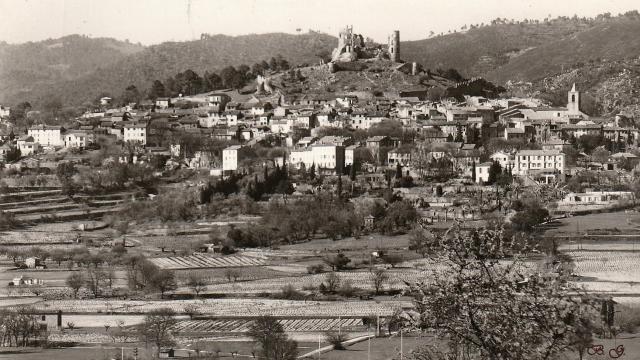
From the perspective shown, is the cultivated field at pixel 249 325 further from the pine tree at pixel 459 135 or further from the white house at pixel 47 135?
the white house at pixel 47 135

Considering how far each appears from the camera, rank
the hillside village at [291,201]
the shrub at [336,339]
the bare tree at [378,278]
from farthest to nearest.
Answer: the bare tree at [378,278] < the hillside village at [291,201] < the shrub at [336,339]

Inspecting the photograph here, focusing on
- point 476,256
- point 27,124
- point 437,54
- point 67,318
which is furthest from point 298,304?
point 437,54

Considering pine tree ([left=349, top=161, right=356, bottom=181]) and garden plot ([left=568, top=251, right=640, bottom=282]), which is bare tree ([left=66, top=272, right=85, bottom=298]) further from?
pine tree ([left=349, top=161, right=356, bottom=181])

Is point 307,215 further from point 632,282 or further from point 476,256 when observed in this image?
point 476,256

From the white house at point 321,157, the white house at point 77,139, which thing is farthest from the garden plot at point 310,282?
the white house at point 77,139

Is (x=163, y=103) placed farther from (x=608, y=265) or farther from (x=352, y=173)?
(x=608, y=265)

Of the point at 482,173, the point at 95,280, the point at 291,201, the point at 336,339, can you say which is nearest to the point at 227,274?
the point at 95,280

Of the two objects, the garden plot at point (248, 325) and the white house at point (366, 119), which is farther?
the white house at point (366, 119)
